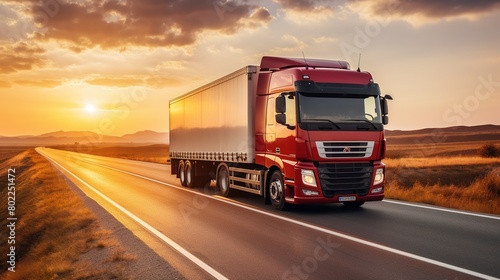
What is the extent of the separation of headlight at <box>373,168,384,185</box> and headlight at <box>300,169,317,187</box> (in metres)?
1.70

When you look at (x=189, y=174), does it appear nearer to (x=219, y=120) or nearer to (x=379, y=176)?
(x=219, y=120)

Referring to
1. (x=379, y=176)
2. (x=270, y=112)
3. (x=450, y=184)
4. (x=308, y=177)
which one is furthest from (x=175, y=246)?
(x=450, y=184)

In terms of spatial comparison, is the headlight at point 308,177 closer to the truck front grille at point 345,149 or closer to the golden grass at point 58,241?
the truck front grille at point 345,149

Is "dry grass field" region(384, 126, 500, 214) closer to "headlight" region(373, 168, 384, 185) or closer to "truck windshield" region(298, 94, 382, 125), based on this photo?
"headlight" region(373, 168, 384, 185)

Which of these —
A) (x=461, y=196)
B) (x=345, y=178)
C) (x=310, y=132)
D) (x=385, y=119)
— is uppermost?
(x=385, y=119)

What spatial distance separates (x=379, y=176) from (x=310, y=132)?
7.42 feet

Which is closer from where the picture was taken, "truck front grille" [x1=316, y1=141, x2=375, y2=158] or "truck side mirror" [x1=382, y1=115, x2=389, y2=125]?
"truck front grille" [x1=316, y1=141, x2=375, y2=158]

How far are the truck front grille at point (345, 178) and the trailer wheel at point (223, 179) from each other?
4997 mm

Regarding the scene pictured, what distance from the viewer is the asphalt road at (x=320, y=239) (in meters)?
6.57

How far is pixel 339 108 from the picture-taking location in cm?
1162

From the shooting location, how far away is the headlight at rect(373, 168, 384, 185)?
1195 cm

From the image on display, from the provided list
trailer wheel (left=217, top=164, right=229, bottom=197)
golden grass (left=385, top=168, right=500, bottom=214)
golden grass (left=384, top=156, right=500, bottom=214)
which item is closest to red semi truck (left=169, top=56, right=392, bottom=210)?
trailer wheel (left=217, top=164, right=229, bottom=197)

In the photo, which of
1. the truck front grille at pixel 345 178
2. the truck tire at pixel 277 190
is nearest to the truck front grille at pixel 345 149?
the truck front grille at pixel 345 178

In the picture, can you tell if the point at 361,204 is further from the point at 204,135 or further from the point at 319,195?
the point at 204,135
